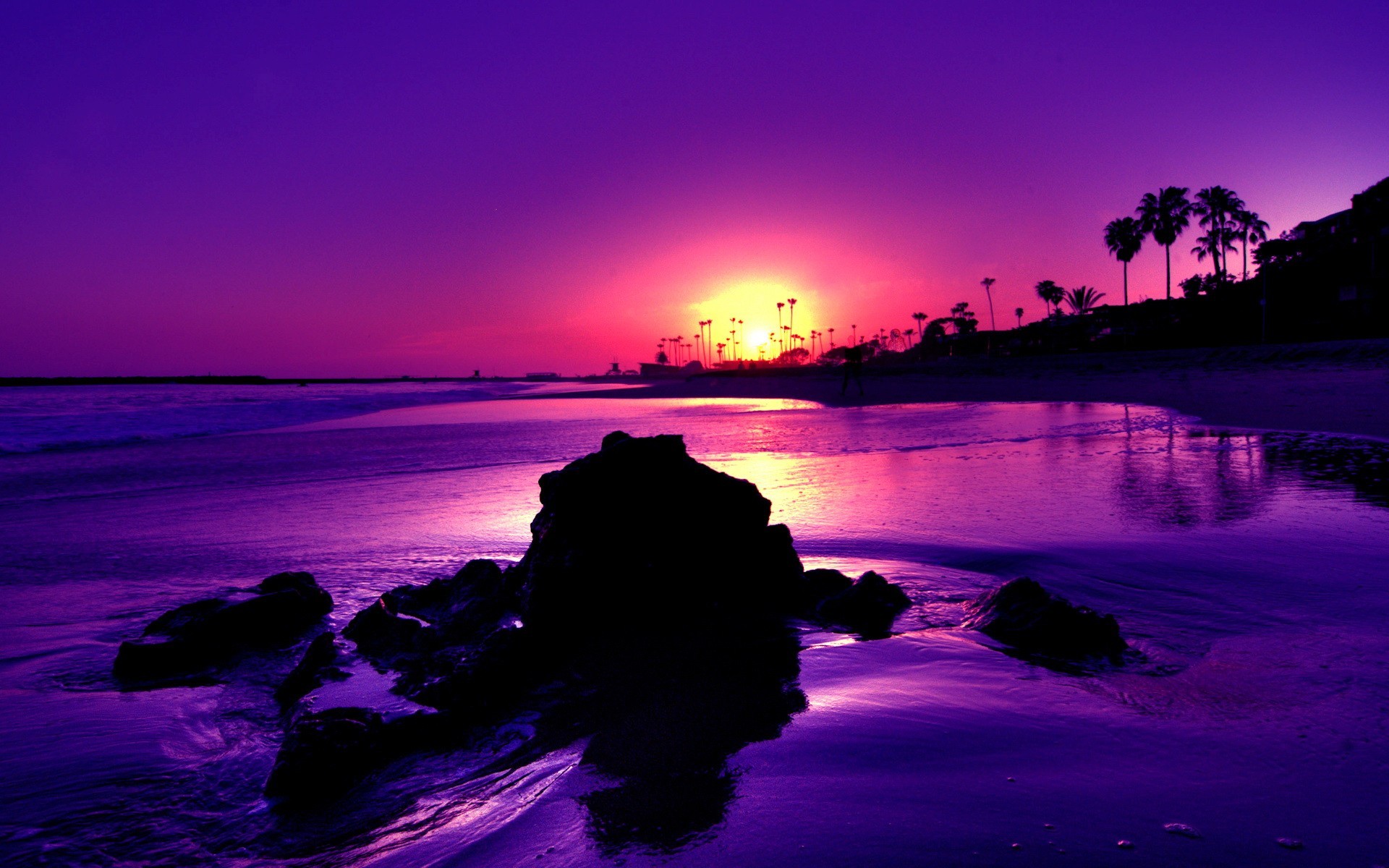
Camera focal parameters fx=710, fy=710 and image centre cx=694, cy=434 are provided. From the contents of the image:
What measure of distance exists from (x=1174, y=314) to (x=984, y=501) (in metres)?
68.3

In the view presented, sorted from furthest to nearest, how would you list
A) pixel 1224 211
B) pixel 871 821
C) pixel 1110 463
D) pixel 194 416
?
pixel 1224 211, pixel 194 416, pixel 1110 463, pixel 871 821

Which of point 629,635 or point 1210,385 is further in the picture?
point 1210,385

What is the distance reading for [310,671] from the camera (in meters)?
3.03

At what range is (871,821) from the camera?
1778 mm

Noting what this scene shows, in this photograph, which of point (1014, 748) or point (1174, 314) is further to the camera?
point (1174, 314)

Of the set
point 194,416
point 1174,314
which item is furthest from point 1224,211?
point 194,416

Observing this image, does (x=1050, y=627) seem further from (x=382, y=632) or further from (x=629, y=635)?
(x=382, y=632)

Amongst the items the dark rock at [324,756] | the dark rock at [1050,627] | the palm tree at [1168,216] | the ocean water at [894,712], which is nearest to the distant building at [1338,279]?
the palm tree at [1168,216]

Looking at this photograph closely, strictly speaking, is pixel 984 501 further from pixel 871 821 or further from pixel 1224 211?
pixel 1224 211

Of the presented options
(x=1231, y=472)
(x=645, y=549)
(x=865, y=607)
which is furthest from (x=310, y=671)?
(x=1231, y=472)

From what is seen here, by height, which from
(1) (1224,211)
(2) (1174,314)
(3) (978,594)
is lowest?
(3) (978,594)

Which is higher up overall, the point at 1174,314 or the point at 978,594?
the point at 1174,314

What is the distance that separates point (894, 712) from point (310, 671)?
2.41 meters

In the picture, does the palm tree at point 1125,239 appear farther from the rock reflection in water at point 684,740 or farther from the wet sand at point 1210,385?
the rock reflection in water at point 684,740
